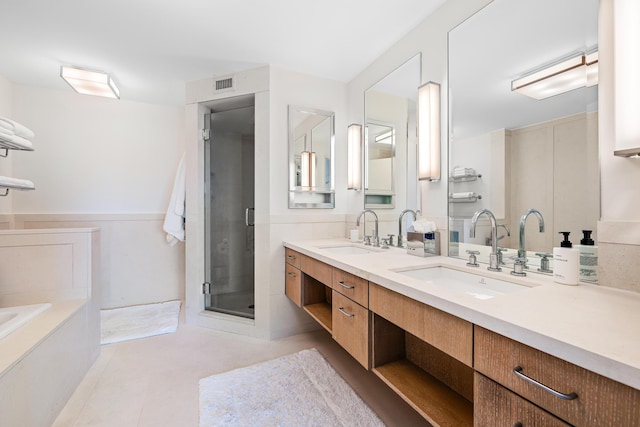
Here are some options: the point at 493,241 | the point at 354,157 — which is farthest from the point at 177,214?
the point at 493,241

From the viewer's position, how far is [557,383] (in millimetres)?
623

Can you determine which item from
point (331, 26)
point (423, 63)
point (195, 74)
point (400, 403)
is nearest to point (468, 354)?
point (400, 403)

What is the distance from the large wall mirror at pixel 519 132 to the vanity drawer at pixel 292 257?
42.8 inches

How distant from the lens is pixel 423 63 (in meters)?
1.77

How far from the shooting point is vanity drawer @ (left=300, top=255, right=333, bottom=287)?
1.65m

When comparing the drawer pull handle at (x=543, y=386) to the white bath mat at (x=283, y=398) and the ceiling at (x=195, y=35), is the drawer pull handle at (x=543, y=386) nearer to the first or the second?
the white bath mat at (x=283, y=398)

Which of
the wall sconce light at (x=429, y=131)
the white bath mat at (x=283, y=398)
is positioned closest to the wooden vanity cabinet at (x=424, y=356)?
the white bath mat at (x=283, y=398)

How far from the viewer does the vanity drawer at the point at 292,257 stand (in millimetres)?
2136

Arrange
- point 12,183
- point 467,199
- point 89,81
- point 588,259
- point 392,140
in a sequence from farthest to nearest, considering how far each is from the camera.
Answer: point 89,81 → point 392,140 → point 12,183 → point 467,199 → point 588,259

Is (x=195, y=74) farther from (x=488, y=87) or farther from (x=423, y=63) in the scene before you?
(x=488, y=87)

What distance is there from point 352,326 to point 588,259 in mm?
1014

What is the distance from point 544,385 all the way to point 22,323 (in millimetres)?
2271

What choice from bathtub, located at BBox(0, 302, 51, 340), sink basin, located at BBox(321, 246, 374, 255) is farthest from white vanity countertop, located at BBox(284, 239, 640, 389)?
bathtub, located at BBox(0, 302, 51, 340)

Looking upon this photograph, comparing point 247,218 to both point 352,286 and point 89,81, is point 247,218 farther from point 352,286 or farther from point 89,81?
point 89,81
